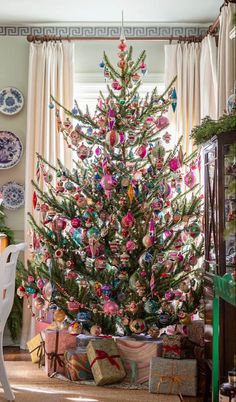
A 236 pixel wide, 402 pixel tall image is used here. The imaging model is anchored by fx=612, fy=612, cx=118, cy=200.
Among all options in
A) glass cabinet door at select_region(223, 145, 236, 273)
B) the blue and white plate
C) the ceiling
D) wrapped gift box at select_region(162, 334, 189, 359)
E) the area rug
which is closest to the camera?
glass cabinet door at select_region(223, 145, 236, 273)

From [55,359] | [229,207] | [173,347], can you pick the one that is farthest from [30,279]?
[229,207]

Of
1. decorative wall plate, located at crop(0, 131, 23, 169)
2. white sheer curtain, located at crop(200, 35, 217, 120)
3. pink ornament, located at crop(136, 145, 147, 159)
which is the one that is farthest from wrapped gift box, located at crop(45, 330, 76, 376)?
white sheer curtain, located at crop(200, 35, 217, 120)

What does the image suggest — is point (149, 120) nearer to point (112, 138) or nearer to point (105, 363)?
point (112, 138)

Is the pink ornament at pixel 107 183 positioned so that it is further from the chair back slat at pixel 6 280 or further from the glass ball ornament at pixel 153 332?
the glass ball ornament at pixel 153 332

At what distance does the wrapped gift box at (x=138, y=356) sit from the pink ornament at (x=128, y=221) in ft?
2.50

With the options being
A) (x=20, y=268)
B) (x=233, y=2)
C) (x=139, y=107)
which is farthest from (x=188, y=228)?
(x=233, y=2)

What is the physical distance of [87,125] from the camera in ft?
15.4

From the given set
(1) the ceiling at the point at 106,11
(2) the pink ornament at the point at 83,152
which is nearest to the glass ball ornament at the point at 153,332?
(2) the pink ornament at the point at 83,152

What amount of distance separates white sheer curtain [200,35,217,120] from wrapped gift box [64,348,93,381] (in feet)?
7.18

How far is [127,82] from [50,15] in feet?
4.55

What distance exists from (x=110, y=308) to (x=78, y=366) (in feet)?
1.45

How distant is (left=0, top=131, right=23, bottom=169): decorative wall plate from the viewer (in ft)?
17.9

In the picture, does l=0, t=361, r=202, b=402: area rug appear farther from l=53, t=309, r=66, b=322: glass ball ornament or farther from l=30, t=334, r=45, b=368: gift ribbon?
l=53, t=309, r=66, b=322: glass ball ornament

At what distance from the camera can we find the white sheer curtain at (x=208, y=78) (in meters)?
5.04
